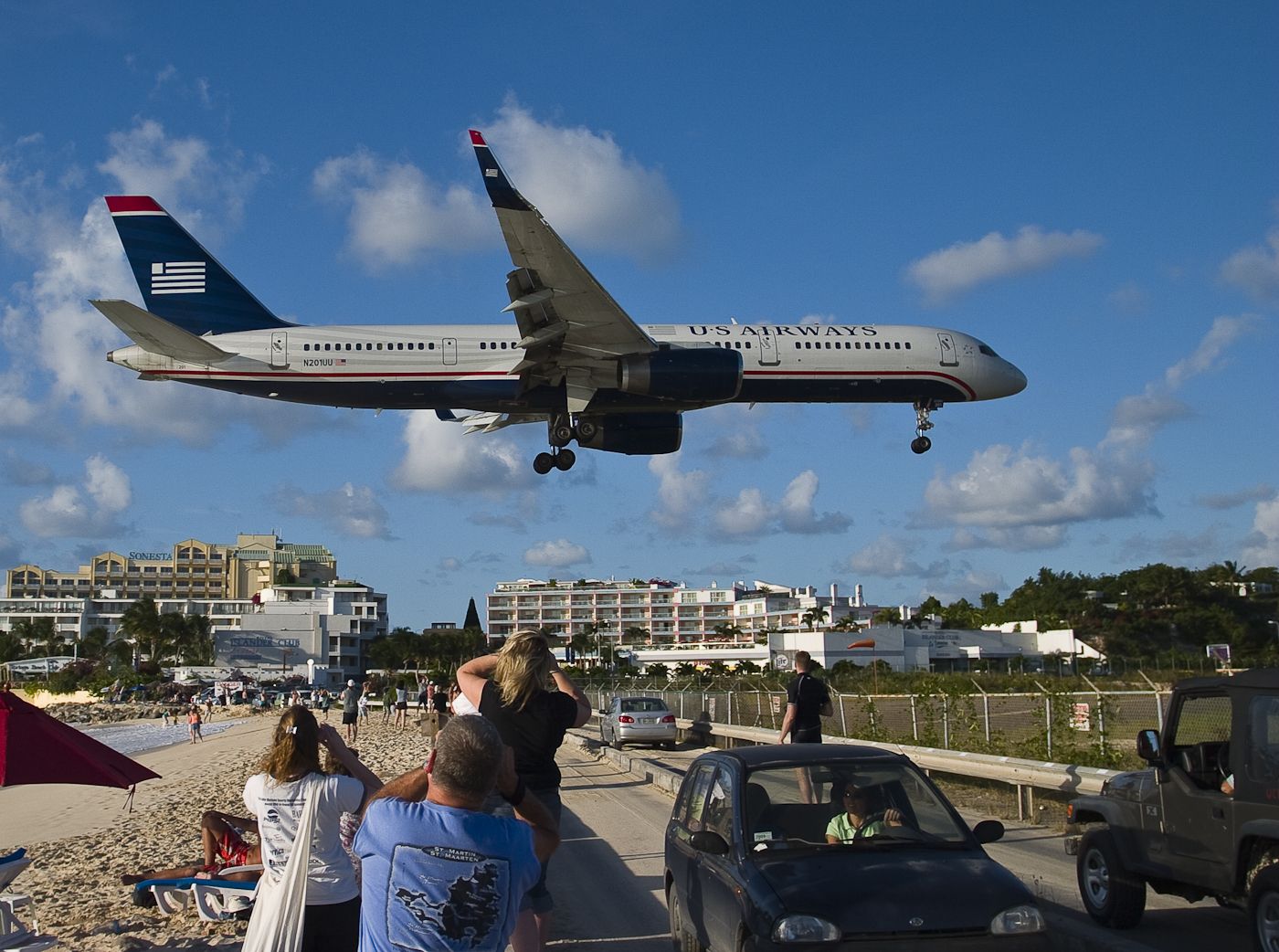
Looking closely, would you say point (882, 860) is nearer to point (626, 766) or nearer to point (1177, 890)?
point (1177, 890)

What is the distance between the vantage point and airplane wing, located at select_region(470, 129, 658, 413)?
71.5ft

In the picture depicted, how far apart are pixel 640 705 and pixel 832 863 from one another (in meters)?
21.0

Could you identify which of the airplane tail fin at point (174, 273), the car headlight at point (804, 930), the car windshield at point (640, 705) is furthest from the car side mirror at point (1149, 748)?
the airplane tail fin at point (174, 273)

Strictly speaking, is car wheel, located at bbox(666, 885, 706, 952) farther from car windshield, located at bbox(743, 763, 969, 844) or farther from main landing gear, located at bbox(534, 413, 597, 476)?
main landing gear, located at bbox(534, 413, 597, 476)

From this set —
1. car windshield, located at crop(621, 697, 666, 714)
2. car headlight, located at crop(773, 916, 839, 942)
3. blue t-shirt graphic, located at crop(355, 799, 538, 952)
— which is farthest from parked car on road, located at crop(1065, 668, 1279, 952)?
car windshield, located at crop(621, 697, 666, 714)

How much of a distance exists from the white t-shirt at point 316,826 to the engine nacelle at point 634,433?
22.9m

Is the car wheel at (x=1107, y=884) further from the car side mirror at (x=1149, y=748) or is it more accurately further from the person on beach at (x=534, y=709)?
the person on beach at (x=534, y=709)

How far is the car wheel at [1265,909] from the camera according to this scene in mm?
5836

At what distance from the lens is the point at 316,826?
197 inches

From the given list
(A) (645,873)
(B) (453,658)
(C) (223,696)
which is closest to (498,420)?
(A) (645,873)

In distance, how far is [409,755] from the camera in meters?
27.4

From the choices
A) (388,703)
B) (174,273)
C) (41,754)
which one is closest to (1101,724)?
(41,754)

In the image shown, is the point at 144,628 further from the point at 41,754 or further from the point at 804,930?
the point at 804,930

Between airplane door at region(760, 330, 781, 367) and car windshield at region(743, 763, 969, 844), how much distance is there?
70.7 ft
